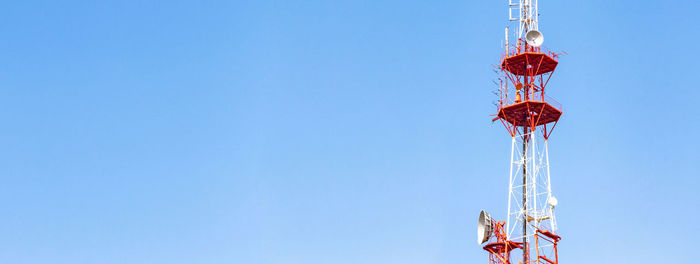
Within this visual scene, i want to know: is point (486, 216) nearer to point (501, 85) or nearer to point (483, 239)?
point (483, 239)

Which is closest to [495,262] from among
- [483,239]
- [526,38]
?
[483,239]

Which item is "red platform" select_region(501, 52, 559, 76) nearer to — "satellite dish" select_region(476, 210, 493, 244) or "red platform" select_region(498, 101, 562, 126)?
"red platform" select_region(498, 101, 562, 126)

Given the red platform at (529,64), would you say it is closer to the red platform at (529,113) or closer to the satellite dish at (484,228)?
the red platform at (529,113)

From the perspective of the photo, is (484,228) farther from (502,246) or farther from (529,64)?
(529,64)

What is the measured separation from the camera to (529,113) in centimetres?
13775

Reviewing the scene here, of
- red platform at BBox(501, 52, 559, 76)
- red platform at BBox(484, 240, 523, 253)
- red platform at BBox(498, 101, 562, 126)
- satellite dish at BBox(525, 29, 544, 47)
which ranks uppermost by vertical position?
satellite dish at BBox(525, 29, 544, 47)

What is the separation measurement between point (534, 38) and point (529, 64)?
9.30 ft

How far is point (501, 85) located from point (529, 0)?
10582 mm

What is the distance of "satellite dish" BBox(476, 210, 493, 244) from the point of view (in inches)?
5335

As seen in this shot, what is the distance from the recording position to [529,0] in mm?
143625

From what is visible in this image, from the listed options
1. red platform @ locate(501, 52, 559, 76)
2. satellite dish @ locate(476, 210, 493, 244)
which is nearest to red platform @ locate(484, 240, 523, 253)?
satellite dish @ locate(476, 210, 493, 244)

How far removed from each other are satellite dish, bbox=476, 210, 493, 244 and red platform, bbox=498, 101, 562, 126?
10.4m

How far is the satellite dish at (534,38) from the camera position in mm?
138750

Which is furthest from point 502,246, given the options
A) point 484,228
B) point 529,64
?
point 529,64
